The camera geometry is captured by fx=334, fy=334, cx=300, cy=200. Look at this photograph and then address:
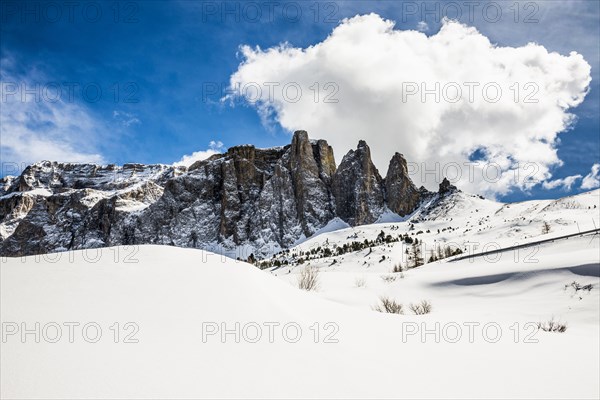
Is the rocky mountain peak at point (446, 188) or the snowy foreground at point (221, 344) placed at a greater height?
the rocky mountain peak at point (446, 188)

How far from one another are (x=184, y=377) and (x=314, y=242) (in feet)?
463

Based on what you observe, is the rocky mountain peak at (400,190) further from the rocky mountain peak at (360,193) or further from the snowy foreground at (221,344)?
the snowy foreground at (221,344)

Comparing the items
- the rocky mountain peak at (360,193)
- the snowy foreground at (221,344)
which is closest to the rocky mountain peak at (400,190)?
the rocky mountain peak at (360,193)

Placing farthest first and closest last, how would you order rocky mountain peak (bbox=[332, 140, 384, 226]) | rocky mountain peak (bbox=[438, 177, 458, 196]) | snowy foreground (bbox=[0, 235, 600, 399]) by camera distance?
rocky mountain peak (bbox=[332, 140, 384, 226])
rocky mountain peak (bbox=[438, 177, 458, 196])
snowy foreground (bbox=[0, 235, 600, 399])

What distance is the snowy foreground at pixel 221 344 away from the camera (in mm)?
3955

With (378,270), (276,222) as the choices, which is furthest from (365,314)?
(276,222)

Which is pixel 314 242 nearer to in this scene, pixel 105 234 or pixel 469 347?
pixel 105 234

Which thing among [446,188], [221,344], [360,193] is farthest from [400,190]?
[221,344]

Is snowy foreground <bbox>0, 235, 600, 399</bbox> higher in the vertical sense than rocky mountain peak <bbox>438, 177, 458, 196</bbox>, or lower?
lower

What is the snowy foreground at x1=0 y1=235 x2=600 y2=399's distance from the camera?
13.0 feet

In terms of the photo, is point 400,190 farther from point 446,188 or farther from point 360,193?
point 446,188

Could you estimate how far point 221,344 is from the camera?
490cm

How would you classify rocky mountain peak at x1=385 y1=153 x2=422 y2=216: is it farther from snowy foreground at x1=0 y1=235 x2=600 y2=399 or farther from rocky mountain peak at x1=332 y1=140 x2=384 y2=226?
snowy foreground at x1=0 y1=235 x2=600 y2=399

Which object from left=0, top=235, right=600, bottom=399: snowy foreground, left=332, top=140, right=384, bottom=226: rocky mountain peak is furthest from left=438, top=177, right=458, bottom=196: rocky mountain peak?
left=0, top=235, right=600, bottom=399: snowy foreground
